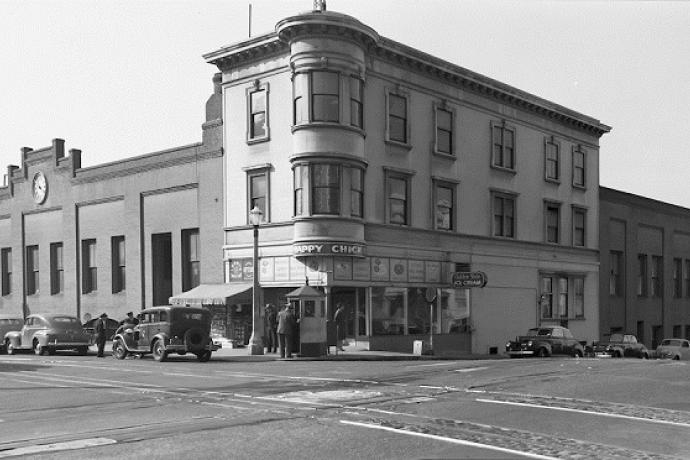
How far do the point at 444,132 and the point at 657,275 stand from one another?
26618mm

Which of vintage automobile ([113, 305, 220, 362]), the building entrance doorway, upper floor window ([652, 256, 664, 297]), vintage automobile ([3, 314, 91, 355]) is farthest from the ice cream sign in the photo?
upper floor window ([652, 256, 664, 297])

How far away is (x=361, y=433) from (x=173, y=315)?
15545 millimetres

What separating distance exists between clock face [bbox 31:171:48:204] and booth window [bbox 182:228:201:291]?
1346cm

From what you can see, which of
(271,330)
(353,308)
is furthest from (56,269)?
(353,308)

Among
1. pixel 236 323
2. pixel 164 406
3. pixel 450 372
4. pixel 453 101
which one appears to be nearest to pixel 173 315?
pixel 236 323

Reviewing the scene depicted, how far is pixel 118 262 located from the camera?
3962cm

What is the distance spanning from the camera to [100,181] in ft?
133

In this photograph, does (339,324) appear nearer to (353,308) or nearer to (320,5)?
(353,308)

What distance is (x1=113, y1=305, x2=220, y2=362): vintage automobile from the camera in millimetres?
24312

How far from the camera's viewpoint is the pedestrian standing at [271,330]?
27.9 metres

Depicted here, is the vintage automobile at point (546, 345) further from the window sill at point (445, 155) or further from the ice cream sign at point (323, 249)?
the window sill at point (445, 155)

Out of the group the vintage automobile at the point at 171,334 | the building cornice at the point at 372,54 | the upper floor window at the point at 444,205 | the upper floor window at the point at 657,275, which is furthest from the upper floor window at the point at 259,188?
the upper floor window at the point at 657,275

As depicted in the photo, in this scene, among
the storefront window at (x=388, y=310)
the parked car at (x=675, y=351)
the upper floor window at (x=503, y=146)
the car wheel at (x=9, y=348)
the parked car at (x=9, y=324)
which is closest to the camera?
the storefront window at (x=388, y=310)

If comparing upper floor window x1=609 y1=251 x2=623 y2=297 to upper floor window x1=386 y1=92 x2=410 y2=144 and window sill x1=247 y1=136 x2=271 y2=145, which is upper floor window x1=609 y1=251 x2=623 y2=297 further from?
window sill x1=247 y1=136 x2=271 y2=145
